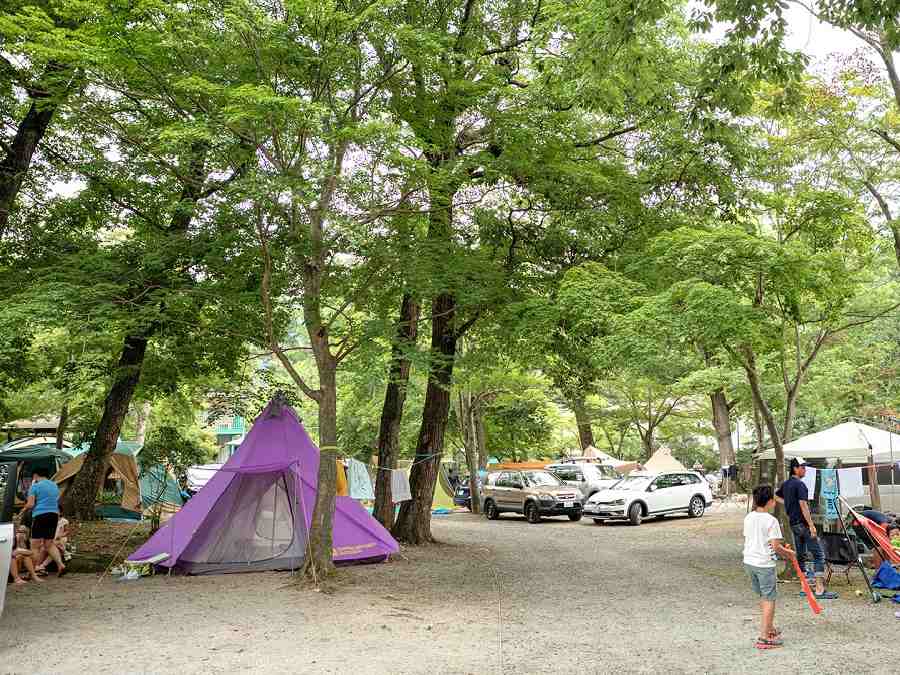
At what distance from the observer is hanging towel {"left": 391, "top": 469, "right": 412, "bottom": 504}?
16.4m

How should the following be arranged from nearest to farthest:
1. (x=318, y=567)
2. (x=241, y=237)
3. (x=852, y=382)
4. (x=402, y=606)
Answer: (x=402, y=606) < (x=318, y=567) < (x=241, y=237) < (x=852, y=382)

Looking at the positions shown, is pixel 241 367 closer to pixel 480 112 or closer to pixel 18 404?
pixel 480 112

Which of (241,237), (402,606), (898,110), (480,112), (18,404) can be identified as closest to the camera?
(402,606)

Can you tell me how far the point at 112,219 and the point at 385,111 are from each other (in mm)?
5915

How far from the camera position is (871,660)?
647 centimetres

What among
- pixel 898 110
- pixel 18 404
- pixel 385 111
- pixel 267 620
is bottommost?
pixel 267 620

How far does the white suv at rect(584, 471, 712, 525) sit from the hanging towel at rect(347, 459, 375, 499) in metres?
7.03

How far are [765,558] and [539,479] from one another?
18918 mm

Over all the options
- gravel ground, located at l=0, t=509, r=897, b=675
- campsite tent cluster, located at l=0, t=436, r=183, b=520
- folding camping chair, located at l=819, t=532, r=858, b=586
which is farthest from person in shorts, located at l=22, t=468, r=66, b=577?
folding camping chair, located at l=819, t=532, r=858, b=586

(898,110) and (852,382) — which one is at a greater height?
(898,110)

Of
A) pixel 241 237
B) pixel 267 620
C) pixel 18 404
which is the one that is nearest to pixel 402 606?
pixel 267 620

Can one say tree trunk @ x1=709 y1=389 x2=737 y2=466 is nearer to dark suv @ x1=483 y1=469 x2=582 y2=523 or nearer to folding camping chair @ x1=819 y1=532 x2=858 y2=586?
dark suv @ x1=483 y1=469 x2=582 y2=523

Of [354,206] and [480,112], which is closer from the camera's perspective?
[354,206]

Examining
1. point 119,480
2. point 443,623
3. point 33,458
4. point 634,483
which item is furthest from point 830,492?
point 33,458
